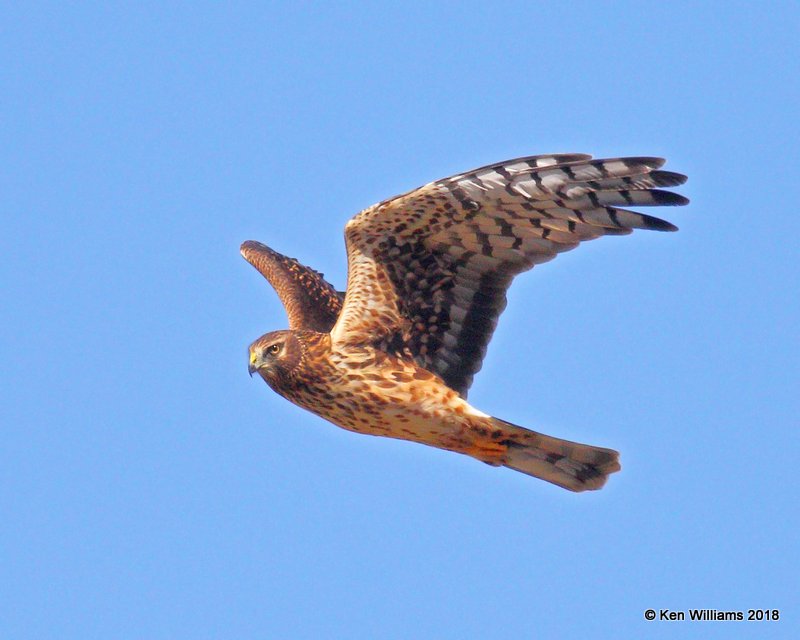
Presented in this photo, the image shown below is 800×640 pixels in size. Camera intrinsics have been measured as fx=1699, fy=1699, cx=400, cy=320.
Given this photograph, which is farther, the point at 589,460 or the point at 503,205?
the point at 589,460

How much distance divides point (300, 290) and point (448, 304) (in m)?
1.93

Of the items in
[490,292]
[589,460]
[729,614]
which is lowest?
[729,614]

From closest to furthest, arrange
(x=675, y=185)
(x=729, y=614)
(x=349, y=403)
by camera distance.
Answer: (x=675, y=185) → (x=349, y=403) → (x=729, y=614)

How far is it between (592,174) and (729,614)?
156 inches

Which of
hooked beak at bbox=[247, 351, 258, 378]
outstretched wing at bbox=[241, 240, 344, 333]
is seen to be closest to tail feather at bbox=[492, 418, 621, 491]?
hooked beak at bbox=[247, 351, 258, 378]

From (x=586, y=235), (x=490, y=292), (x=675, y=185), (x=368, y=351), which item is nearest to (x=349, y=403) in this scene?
(x=368, y=351)

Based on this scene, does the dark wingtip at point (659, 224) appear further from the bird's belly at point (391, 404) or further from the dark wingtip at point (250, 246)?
the dark wingtip at point (250, 246)

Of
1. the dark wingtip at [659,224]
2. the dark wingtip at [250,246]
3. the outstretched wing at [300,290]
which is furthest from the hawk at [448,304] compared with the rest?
the dark wingtip at [250,246]

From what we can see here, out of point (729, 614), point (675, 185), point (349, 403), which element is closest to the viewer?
point (675, 185)

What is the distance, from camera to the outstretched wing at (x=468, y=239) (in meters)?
11.4

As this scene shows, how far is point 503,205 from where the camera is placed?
11766mm

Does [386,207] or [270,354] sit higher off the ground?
[386,207]

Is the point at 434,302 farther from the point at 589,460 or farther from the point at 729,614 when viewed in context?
the point at 729,614

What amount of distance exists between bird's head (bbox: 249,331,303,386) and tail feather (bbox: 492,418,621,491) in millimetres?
1663
